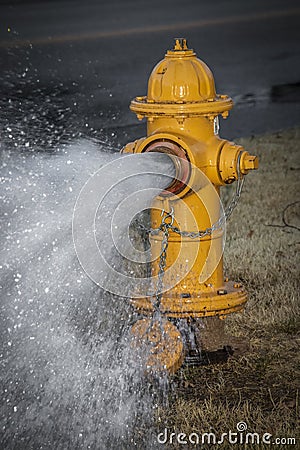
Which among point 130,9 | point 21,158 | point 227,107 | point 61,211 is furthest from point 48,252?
point 130,9

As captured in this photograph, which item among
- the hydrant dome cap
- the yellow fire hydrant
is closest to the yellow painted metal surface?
the yellow fire hydrant

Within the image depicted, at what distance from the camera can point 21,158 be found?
4.96 metres

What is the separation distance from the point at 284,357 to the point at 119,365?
2.19ft

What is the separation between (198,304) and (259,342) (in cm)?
40

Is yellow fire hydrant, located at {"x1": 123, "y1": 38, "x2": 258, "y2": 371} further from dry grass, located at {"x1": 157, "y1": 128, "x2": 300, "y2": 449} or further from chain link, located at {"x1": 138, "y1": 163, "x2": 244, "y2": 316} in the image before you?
dry grass, located at {"x1": 157, "y1": 128, "x2": 300, "y2": 449}

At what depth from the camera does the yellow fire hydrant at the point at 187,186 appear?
367 cm

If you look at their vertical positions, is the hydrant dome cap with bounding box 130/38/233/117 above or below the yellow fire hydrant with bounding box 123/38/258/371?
above

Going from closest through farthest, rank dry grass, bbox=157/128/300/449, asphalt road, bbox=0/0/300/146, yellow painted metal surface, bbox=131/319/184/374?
1. dry grass, bbox=157/128/300/449
2. yellow painted metal surface, bbox=131/319/184/374
3. asphalt road, bbox=0/0/300/146

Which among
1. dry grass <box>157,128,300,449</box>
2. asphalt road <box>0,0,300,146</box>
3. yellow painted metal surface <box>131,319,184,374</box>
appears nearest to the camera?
dry grass <box>157,128,300,449</box>

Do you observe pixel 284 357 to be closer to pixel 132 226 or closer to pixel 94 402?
pixel 94 402

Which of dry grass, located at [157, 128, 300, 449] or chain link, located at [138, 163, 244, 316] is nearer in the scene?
dry grass, located at [157, 128, 300, 449]

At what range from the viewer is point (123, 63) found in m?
15.0

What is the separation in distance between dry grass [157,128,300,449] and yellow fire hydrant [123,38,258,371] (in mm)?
223

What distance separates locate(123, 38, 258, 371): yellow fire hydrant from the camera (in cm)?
367
